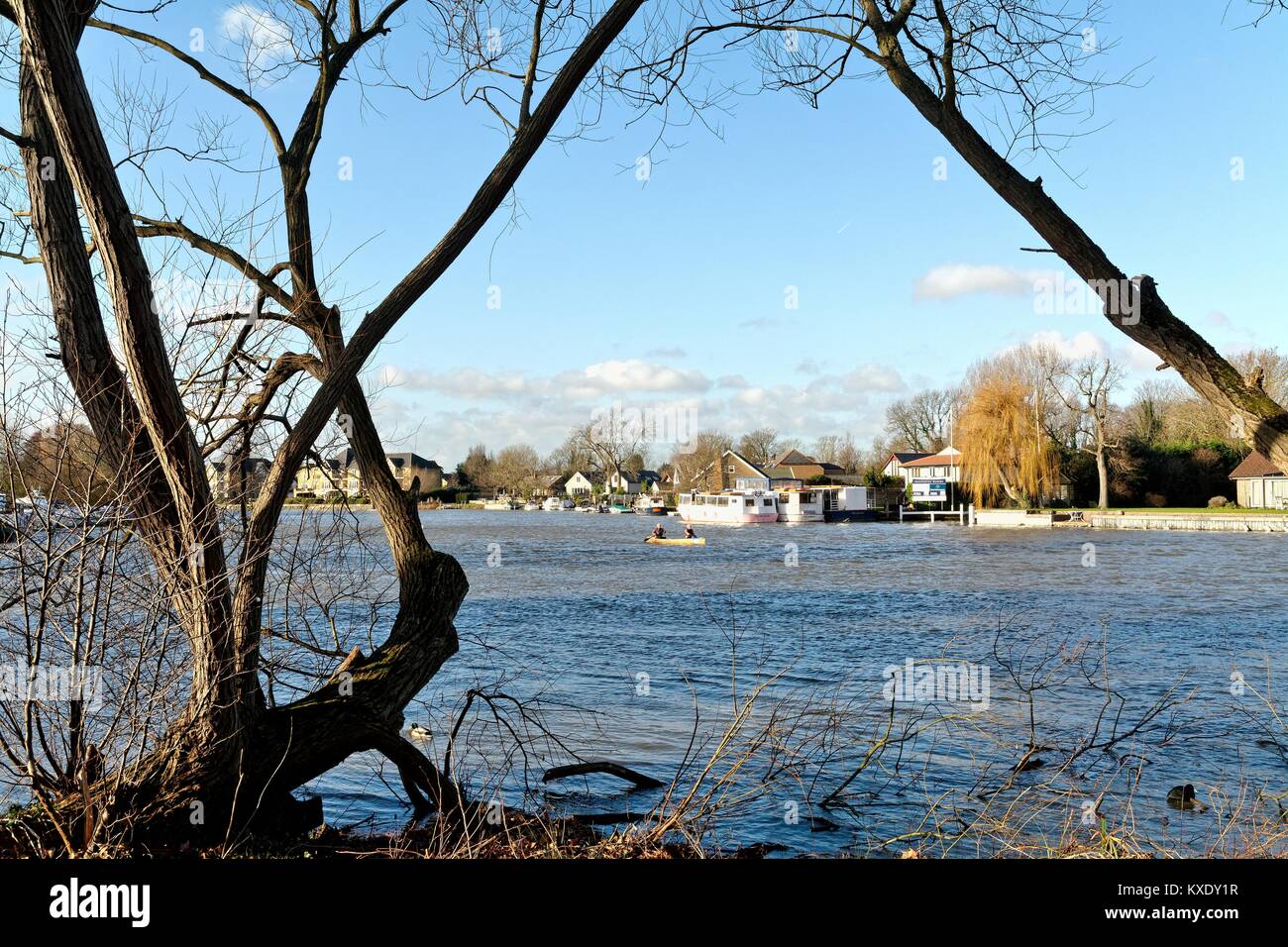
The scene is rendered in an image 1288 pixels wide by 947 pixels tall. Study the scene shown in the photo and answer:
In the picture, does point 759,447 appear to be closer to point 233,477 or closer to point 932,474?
point 932,474

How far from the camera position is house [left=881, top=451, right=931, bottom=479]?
8956cm

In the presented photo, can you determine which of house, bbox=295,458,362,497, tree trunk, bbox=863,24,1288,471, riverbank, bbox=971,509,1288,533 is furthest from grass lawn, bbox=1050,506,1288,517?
house, bbox=295,458,362,497

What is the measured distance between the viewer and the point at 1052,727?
38.6 ft

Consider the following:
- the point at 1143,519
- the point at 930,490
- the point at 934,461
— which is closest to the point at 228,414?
the point at 1143,519

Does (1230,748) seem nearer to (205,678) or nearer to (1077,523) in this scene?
(205,678)

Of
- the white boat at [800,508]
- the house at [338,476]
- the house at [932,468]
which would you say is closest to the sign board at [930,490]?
the house at [932,468]

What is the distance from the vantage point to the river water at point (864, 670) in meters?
8.91

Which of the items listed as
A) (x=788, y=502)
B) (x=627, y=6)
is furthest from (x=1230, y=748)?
(x=788, y=502)

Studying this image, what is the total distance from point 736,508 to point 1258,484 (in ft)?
122

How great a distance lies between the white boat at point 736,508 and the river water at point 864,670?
3780 centimetres

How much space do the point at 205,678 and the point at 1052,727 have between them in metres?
10.2
